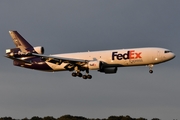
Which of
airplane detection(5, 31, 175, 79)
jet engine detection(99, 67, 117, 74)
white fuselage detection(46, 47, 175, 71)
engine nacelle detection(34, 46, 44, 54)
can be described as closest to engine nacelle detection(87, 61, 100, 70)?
airplane detection(5, 31, 175, 79)

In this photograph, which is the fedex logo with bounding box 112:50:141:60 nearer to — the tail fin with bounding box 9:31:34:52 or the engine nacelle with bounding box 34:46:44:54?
the engine nacelle with bounding box 34:46:44:54

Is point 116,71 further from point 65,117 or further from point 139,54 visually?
point 65,117

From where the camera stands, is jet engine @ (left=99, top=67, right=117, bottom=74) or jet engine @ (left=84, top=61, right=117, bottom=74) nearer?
jet engine @ (left=84, top=61, right=117, bottom=74)

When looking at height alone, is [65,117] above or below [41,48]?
below

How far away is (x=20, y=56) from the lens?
369ft

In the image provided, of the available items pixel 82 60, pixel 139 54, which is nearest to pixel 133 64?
pixel 139 54

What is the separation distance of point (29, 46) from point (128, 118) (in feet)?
76.2

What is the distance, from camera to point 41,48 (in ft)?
365

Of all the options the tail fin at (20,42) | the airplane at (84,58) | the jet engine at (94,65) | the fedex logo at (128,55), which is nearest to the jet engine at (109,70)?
the airplane at (84,58)

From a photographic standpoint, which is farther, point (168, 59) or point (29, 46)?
point (29, 46)

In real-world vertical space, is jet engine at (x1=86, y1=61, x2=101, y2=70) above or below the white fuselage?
below

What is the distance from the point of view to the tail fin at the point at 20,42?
373 feet

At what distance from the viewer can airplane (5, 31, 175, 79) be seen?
337 ft

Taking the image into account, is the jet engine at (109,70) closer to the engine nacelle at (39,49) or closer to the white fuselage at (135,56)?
the white fuselage at (135,56)
